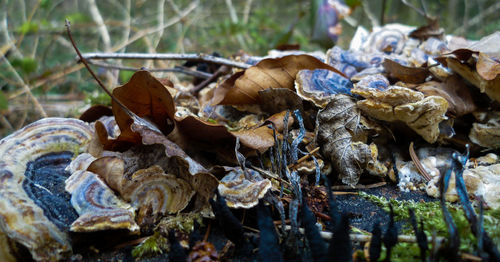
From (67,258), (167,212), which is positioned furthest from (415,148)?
(67,258)

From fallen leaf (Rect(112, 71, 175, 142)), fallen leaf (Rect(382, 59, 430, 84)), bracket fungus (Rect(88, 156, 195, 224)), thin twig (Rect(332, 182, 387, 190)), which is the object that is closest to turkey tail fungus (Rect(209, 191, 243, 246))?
bracket fungus (Rect(88, 156, 195, 224))

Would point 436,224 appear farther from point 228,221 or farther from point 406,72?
point 406,72

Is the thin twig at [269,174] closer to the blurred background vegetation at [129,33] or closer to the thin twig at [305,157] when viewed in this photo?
the thin twig at [305,157]

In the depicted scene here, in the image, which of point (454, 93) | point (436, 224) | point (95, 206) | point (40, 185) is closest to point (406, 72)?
point (454, 93)

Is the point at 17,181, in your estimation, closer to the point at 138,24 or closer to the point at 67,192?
the point at 67,192

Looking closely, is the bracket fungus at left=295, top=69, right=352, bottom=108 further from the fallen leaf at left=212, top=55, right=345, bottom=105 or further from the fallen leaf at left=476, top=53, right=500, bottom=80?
the fallen leaf at left=476, top=53, right=500, bottom=80
